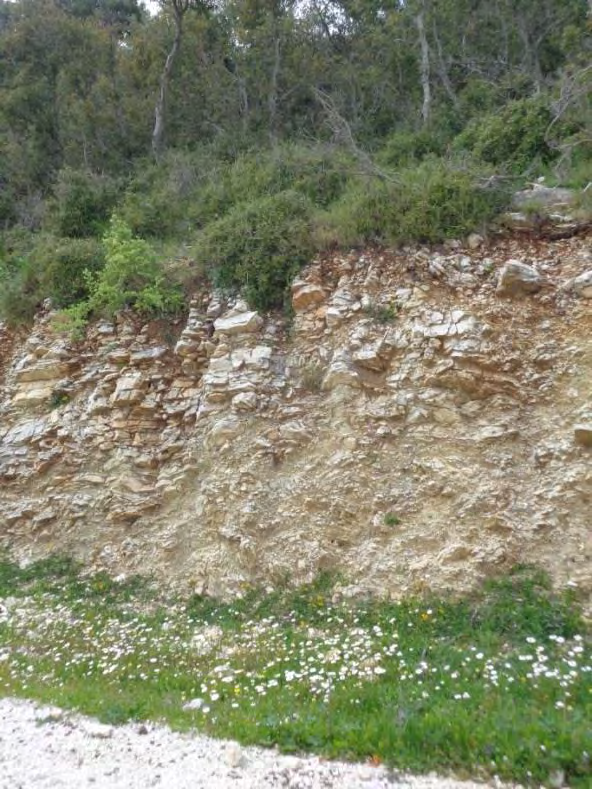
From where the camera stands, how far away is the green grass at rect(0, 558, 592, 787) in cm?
399

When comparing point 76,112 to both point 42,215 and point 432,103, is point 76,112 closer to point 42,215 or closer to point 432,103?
point 42,215

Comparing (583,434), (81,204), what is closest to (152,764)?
(583,434)

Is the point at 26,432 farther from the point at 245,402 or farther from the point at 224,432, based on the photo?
the point at 245,402

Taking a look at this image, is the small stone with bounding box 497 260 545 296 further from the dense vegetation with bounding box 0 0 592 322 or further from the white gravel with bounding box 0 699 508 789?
the white gravel with bounding box 0 699 508 789

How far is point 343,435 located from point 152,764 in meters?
4.23

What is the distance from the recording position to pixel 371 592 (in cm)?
611

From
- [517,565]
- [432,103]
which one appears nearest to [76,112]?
[432,103]

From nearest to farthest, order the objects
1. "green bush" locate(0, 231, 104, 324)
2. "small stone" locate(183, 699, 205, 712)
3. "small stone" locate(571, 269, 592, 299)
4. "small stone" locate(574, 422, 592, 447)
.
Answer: "small stone" locate(183, 699, 205, 712) → "small stone" locate(574, 422, 592, 447) → "small stone" locate(571, 269, 592, 299) → "green bush" locate(0, 231, 104, 324)

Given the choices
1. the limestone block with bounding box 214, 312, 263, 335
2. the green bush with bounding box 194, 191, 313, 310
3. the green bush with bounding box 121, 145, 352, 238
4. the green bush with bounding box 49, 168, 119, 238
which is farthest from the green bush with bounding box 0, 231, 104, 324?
the limestone block with bounding box 214, 312, 263, 335

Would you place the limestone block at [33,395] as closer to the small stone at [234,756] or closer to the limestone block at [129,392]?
the limestone block at [129,392]

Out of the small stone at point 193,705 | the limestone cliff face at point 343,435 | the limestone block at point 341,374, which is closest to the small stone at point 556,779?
the limestone cliff face at point 343,435

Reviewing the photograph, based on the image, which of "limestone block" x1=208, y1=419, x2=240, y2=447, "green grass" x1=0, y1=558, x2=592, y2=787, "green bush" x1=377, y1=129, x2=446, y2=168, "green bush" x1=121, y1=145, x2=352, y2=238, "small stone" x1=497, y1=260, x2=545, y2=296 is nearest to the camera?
"green grass" x1=0, y1=558, x2=592, y2=787

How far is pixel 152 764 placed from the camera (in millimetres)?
4211

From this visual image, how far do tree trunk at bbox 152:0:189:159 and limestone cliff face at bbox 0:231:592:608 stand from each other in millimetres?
9451
